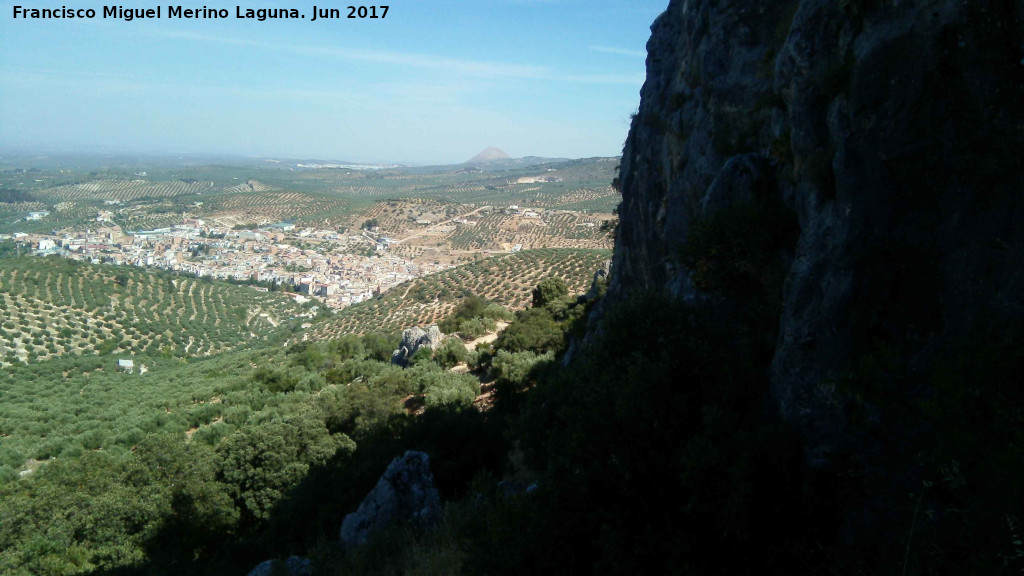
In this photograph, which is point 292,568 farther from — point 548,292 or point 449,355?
point 548,292

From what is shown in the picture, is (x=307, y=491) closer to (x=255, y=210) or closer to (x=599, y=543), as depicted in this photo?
(x=599, y=543)

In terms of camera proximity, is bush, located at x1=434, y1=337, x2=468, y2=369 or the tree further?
the tree

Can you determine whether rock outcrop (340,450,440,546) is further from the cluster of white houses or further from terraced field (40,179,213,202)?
terraced field (40,179,213,202)

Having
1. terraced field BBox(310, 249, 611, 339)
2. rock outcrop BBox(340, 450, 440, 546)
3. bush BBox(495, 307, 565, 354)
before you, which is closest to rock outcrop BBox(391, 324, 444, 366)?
bush BBox(495, 307, 565, 354)

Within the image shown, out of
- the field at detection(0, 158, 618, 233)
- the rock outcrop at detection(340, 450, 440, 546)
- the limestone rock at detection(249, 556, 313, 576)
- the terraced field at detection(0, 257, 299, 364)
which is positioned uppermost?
the field at detection(0, 158, 618, 233)

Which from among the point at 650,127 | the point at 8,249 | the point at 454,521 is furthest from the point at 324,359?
the point at 8,249

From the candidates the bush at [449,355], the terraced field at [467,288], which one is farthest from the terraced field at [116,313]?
the bush at [449,355]
